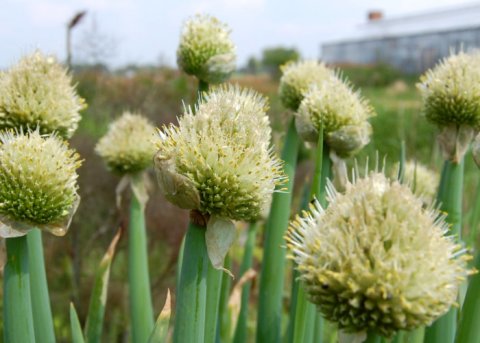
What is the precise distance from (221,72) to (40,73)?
479 millimetres

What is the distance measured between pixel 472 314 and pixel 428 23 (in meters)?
23.2

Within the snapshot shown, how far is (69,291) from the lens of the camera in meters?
3.69

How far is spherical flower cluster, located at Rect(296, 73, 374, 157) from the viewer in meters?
1.48

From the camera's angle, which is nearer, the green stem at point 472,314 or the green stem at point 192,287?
the green stem at point 192,287

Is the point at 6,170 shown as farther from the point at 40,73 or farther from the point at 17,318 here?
the point at 40,73

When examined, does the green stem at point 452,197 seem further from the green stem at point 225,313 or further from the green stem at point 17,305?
the green stem at point 17,305

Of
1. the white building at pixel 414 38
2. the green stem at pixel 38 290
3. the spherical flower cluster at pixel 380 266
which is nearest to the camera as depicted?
the spherical flower cluster at pixel 380 266

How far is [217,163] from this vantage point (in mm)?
960

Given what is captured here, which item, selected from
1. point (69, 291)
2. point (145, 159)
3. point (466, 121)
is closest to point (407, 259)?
point (466, 121)

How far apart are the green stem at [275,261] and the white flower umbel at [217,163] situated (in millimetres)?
603

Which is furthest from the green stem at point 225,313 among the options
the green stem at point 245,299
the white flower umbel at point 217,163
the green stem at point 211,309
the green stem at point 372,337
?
the green stem at point 372,337

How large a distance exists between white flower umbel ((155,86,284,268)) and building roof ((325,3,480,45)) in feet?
56.6

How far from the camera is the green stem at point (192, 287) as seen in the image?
978mm

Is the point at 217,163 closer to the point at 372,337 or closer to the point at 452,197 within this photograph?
the point at 372,337
